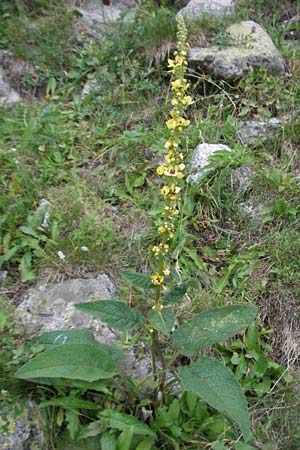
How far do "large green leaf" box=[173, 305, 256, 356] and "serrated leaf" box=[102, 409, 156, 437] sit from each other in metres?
0.38

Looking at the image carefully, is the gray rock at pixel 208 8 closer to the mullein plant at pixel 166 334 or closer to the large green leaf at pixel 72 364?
the mullein plant at pixel 166 334

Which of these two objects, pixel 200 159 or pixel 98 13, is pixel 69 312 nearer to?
pixel 200 159

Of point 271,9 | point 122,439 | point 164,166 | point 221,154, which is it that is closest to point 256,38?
point 271,9

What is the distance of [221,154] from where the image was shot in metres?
3.16

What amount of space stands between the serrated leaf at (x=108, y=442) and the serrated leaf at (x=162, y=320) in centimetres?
55

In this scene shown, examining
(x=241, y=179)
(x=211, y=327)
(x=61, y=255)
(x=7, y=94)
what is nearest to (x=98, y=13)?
(x=7, y=94)

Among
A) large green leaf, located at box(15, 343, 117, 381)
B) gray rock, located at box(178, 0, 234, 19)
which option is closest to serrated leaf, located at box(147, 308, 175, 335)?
large green leaf, located at box(15, 343, 117, 381)

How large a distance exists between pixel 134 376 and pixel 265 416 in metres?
0.64

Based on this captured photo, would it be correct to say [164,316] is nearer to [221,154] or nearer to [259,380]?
[259,380]

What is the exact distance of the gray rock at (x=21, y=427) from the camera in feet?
6.84

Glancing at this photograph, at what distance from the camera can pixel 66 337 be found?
2176 mm

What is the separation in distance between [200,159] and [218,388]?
172 centimetres

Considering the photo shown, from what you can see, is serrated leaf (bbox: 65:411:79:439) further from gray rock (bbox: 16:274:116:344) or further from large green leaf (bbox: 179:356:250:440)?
large green leaf (bbox: 179:356:250:440)

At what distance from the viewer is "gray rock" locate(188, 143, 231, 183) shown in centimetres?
317
